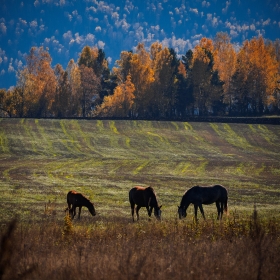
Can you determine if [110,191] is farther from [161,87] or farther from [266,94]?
[266,94]

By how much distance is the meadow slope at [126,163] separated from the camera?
108ft

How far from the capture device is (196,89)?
371 ft

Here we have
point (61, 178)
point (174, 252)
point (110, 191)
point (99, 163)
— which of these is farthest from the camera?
point (99, 163)

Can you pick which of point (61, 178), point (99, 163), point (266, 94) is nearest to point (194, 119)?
point (266, 94)

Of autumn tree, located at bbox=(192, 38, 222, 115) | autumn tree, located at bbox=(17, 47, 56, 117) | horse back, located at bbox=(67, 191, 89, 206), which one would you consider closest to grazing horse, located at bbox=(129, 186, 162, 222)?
Answer: horse back, located at bbox=(67, 191, 89, 206)

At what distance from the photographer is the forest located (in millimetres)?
107688

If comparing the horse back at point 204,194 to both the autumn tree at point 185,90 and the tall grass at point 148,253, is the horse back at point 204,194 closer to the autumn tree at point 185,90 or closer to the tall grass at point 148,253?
the tall grass at point 148,253

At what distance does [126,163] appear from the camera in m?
63.0

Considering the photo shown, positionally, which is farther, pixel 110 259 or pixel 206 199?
pixel 206 199

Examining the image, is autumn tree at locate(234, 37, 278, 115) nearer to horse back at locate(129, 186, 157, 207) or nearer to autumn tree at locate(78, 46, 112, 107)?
autumn tree at locate(78, 46, 112, 107)

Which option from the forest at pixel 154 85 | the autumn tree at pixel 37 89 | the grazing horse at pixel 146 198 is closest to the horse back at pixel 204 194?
the grazing horse at pixel 146 198

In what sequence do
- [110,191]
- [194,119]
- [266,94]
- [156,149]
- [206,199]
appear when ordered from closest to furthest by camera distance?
[206,199] < [110,191] < [156,149] < [194,119] < [266,94]

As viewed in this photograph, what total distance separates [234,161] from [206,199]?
43027 millimetres

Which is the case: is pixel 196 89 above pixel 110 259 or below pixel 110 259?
above
